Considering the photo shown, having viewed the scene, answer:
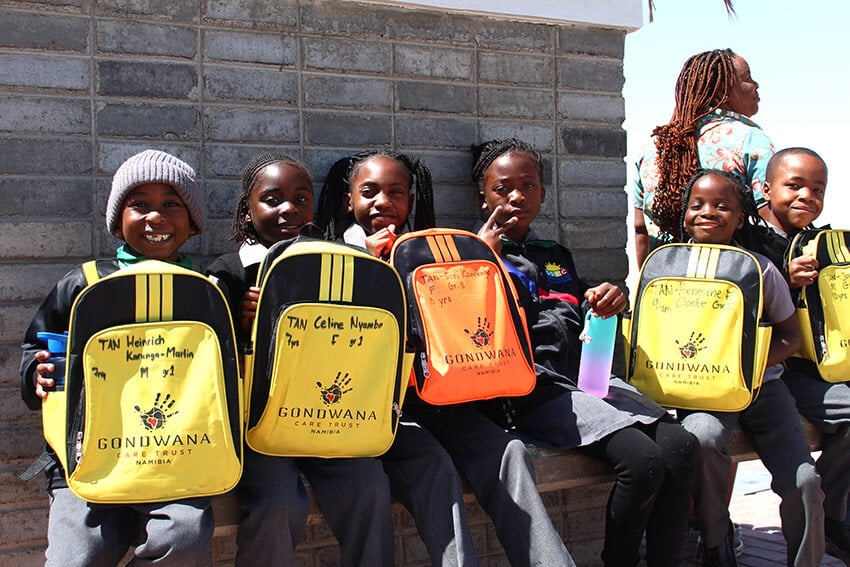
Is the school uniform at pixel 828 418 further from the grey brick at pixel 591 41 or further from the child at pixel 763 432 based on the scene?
the grey brick at pixel 591 41

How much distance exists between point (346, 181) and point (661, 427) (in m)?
1.66

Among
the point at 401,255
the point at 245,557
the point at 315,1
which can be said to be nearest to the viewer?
the point at 245,557

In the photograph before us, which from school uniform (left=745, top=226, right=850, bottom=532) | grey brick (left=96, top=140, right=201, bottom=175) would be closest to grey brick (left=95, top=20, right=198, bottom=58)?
grey brick (left=96, top=140, right=201, bottom=175)

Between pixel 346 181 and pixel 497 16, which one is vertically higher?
pixel 497 16

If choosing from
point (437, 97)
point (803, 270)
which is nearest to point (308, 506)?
point (437, 97)

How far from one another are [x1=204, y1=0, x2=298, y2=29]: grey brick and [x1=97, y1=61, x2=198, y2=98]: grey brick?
269 mm

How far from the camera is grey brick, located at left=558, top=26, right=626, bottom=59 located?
14.0 feet

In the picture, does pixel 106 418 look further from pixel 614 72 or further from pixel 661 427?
pixel 614 72

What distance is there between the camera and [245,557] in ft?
8.45

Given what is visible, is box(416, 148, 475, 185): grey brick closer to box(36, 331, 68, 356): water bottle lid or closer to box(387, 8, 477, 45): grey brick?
box(387, 8, 477, 45): grey brick

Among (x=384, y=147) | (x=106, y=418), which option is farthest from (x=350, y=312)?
(x=384, y=147)

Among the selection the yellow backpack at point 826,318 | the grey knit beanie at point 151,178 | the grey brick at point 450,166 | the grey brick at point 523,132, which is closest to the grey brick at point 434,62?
the grey brick at point 523,132

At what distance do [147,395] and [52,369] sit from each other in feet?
1.13

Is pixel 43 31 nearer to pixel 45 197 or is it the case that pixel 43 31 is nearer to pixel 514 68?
pixel 45 197
